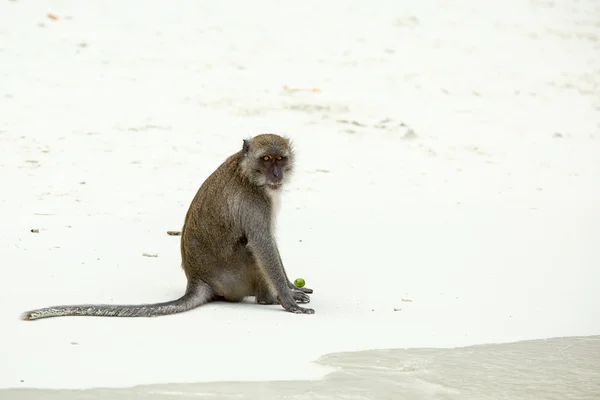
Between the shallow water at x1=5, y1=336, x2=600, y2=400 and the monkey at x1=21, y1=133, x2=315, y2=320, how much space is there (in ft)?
3.86

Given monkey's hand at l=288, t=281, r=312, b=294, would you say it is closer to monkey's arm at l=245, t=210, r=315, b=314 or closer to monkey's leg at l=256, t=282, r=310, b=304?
monkey's leg at l=256, t=282, r=310, b=304

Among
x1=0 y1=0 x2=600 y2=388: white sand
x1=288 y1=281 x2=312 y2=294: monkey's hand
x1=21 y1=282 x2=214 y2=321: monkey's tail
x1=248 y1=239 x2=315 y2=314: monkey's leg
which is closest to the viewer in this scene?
x1=21 y1=282 x2=214 y2=321: monkey's tail

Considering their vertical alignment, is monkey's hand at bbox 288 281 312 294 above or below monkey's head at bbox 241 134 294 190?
below

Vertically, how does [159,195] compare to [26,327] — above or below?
above

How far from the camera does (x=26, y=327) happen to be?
6609 millimetres

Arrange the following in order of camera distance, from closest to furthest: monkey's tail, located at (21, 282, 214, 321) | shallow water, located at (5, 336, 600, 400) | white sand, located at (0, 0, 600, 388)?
shallow water, located at (5, 336, 600, 400) < monkey's tail, located at (21, 282, 214, 321) < white sand, located at (0, 0, 600, 388)

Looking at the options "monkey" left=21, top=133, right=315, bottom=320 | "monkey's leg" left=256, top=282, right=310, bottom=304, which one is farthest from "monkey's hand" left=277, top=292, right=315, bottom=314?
"monkey's leg" left=256, top=282, right=310, bottom=304

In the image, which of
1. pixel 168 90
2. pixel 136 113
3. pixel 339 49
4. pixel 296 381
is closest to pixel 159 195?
pixel 136 113

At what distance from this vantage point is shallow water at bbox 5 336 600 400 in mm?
5668

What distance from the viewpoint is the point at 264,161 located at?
751cm

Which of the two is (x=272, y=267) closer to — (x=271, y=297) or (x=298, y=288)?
(x=271, y=297)

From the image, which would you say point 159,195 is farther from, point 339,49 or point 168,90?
point 339,49

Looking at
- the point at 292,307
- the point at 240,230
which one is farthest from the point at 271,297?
the point at 240,230

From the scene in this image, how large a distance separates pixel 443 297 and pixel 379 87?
6554 mm
